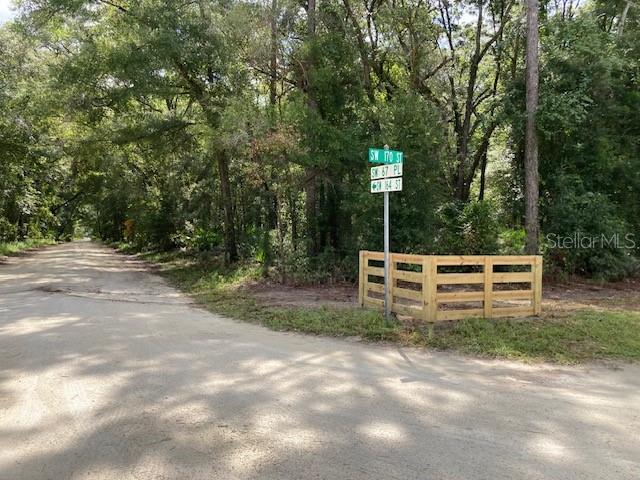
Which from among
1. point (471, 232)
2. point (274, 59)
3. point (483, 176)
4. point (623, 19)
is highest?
point (623, 19)

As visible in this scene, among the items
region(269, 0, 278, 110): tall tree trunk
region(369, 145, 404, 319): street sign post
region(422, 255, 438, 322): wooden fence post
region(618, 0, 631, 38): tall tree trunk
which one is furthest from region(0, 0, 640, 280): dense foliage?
region(422, 255, 438, 322): wooden fence post

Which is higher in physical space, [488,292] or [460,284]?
[460,284]

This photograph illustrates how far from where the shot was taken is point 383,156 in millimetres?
7465

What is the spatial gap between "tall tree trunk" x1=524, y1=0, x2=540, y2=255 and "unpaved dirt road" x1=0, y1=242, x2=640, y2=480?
8.25 metres

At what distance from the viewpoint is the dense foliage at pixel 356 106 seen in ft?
43.7

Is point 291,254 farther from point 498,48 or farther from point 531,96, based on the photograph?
point 498,48

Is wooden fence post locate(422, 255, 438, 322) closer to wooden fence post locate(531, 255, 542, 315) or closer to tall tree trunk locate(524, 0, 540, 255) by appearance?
wooden fence post locate(531, 255, 542, 315)

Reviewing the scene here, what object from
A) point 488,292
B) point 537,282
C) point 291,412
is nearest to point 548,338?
point 488,292

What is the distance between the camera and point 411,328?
299 inches

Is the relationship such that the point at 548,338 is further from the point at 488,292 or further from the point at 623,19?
the point at 623,19

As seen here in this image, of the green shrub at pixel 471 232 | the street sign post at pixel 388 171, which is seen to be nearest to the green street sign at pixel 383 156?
the street sign post at pixel 388 171

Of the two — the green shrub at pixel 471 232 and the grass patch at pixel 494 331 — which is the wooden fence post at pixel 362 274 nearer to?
the grass patch at pixel 494 331

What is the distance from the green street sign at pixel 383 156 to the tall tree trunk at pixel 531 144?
7.70m

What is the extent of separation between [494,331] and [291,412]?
14.3 ft
